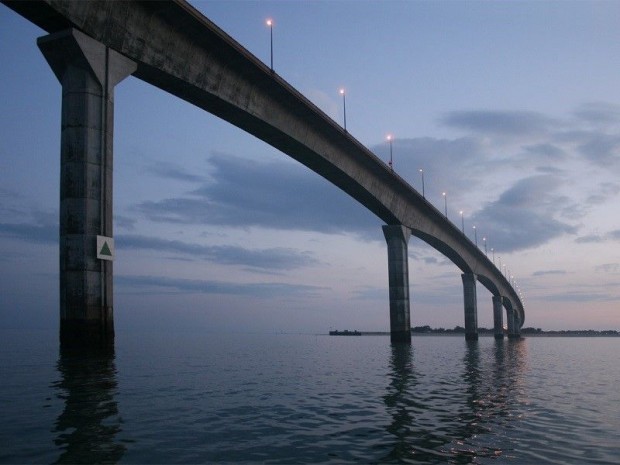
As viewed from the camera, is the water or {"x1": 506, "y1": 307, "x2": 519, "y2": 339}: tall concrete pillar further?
{"x1": 506, "y1": 307, "x2": 519, "y2": 339}: tall concrete pillar

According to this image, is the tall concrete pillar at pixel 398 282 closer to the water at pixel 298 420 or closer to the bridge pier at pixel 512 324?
the water at pixel 298 420

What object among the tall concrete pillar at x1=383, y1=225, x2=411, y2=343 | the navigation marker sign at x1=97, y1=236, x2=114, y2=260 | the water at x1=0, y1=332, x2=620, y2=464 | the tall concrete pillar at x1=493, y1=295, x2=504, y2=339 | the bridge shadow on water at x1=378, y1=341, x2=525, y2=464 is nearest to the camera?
the water at x1=0, y1=332, x2=620, y2=464

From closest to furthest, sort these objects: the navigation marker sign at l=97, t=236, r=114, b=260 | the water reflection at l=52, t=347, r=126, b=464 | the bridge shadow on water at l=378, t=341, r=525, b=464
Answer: the water reflection at l=52, t=347, r=126, b=464 → the bridge shadow on water at l=378, t=341, r=525, b=464 → the navigation marker sign at l=97, t=236, r=114, b=260

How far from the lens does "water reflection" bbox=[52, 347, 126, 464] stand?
824 cm

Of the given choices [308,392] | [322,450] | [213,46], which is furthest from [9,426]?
[213,46]

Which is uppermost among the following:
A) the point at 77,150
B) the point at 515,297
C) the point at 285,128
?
the point at 285,128

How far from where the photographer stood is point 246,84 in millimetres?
31938

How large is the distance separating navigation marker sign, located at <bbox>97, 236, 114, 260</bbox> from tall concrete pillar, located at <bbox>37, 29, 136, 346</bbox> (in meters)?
0.15

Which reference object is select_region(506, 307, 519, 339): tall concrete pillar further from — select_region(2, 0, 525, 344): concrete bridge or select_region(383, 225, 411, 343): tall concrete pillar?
select_region(2, 0, 525, 344): concrete bridge

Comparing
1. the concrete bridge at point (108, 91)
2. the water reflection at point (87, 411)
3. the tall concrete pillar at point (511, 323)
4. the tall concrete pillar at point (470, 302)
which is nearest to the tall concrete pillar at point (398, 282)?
the concrete bridge at point (108, 91)

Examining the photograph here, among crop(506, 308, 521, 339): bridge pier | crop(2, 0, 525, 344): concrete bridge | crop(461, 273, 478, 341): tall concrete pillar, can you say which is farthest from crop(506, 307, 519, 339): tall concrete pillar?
crop(2, 0, 525, 344): concrete bridge

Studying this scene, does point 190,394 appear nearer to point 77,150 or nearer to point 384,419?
point 384,419

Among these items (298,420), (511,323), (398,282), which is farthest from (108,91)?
(511,323)

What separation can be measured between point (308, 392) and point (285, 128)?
22.7 metres
